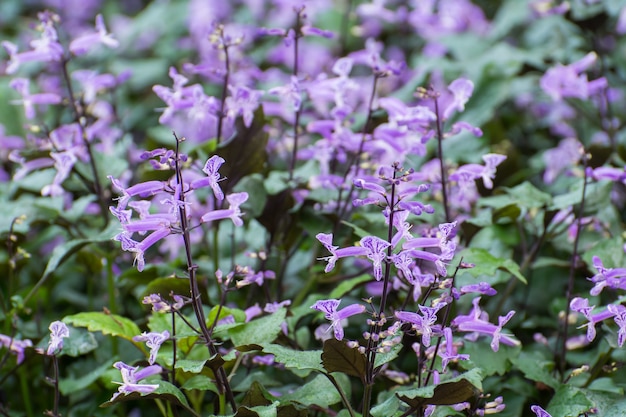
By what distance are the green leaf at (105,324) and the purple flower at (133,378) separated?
14 cm

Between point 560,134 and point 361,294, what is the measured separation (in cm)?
158

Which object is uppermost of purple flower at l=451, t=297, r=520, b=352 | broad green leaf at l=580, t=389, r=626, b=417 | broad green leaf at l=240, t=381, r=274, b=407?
purple flower at l=451, t=297, r=520, b=352

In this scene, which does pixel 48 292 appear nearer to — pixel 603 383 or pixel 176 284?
pixel 176 284

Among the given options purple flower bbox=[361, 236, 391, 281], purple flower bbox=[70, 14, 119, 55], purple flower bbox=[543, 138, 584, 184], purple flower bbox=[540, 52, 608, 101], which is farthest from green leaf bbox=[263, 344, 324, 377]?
purple flower bbox=[540, 52, 608, 101]

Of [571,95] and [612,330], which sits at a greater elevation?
[571,95]

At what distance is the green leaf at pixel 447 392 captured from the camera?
4.78ft

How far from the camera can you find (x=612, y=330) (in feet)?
5.99

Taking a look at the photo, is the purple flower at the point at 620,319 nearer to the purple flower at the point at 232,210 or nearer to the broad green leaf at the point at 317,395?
the broad green leaf at the point at 317,395

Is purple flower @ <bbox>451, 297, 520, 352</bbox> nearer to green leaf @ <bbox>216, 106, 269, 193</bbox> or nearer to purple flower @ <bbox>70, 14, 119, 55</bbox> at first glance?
green leaf @ <bbox>216, 106, 269, 193</bbox>

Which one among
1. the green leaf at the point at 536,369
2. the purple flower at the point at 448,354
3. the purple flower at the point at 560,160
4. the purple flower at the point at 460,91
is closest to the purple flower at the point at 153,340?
the purple flower at the point at 448,354

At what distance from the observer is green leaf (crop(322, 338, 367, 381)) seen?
4.92ft

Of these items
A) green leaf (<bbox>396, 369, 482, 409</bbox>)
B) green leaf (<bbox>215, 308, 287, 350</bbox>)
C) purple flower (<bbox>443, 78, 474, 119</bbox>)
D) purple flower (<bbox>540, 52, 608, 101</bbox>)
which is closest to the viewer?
green leaf (<bbox>396, 369, 482, 409</bbox>)

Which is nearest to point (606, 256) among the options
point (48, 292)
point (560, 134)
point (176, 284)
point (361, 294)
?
point (361, 294)

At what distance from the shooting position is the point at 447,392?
1.51m
